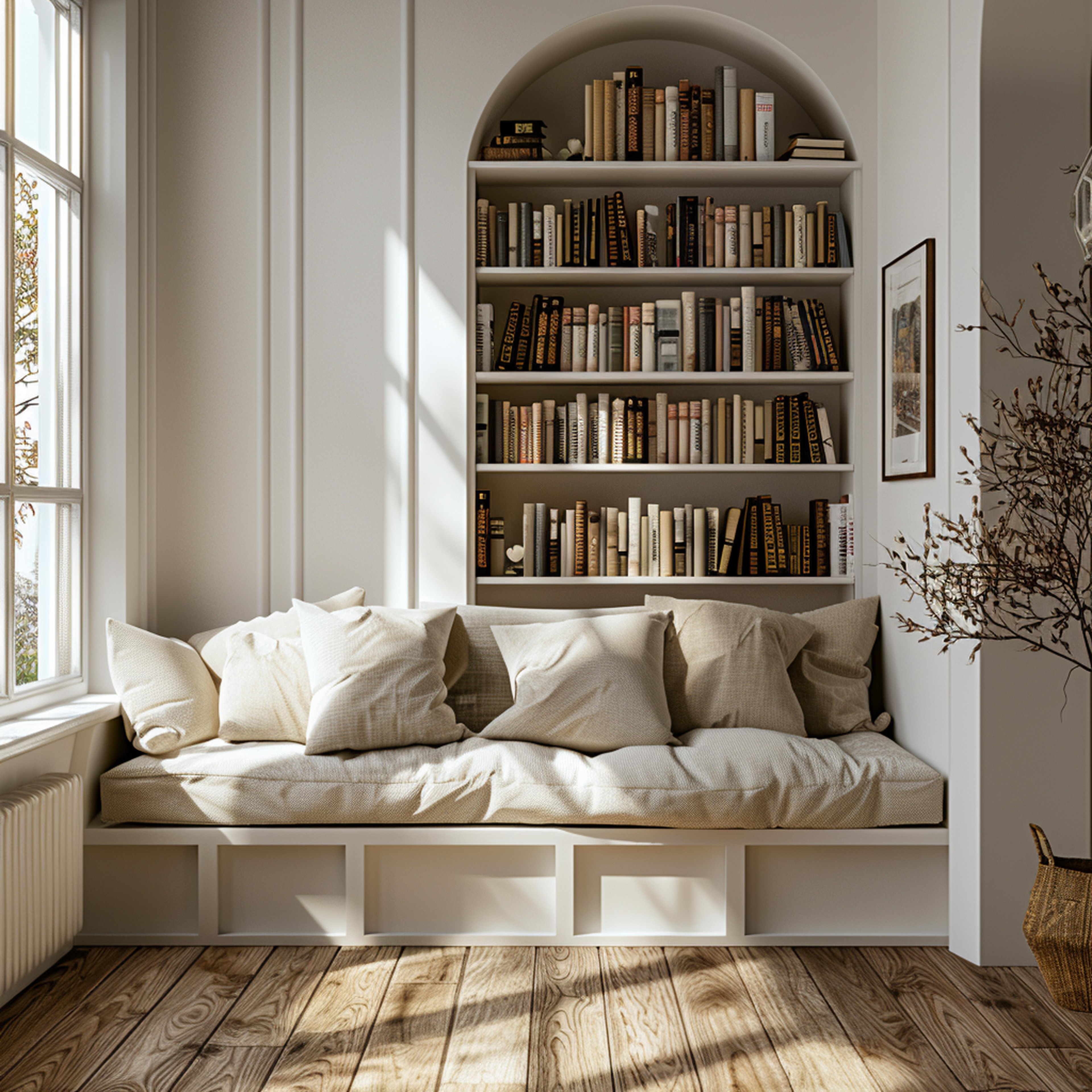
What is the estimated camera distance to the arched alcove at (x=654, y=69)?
377cm

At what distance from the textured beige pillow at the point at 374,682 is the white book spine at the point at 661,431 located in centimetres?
110

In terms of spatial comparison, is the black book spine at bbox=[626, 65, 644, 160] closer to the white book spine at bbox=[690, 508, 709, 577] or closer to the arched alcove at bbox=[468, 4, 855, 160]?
the arched alcove at bbox=[468, 4, 855, 160]

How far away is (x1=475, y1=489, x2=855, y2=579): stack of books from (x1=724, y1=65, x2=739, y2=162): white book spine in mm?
1279

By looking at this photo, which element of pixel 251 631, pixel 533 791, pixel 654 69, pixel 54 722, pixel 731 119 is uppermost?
pixel 654 69

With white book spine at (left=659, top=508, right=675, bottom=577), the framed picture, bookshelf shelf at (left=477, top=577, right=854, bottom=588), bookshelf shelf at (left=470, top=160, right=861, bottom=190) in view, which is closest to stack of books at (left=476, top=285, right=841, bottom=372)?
the framed picture

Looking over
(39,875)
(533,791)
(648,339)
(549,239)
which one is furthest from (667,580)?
(39,875)

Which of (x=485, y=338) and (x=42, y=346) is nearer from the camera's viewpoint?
(x=42, y=346)

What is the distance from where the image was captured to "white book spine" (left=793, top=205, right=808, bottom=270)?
12.4 feet

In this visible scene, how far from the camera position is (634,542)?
378cm

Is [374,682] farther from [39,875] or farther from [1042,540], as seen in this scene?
[1042,540]

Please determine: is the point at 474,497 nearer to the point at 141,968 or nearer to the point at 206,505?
the point at 206,505

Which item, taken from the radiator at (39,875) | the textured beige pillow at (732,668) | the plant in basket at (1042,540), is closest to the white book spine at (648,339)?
the textured beige pillow at (732,668)

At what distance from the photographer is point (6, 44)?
9.41 ft

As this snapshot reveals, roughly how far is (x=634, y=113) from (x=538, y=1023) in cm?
304
